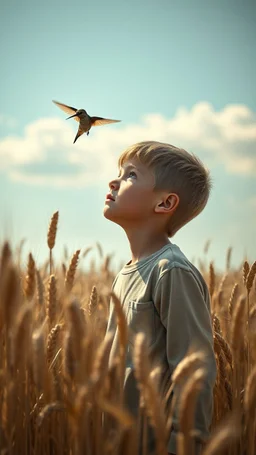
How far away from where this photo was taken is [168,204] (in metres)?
1.88

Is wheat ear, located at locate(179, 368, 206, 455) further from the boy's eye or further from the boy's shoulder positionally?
the boy's eye

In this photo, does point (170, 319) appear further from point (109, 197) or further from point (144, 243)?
point (109, 197)

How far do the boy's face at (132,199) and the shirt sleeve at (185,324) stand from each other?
0.33m

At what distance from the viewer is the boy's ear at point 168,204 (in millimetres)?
1836

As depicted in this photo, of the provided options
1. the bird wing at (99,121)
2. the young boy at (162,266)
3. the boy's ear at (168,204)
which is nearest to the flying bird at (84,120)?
the bird wing at (99,121)

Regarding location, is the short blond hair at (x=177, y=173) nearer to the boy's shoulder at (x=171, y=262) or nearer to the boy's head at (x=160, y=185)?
the boy's head at (x=160, y=185)

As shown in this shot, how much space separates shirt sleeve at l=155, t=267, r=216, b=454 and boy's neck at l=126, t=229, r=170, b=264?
0.26 metres

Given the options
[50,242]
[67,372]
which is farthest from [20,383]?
[50,242]

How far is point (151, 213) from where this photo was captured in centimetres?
185

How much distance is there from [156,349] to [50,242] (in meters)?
0.60

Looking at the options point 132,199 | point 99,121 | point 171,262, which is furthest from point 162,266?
point 99,121

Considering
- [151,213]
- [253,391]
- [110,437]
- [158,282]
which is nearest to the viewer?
[253,391]

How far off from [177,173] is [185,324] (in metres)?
0.64

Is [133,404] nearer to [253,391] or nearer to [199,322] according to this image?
[199,322]
